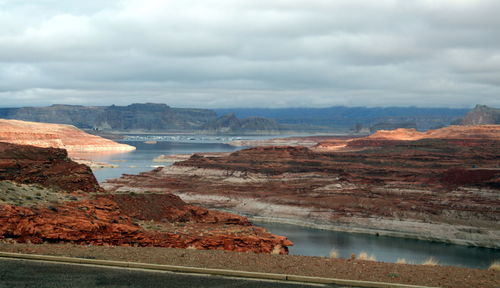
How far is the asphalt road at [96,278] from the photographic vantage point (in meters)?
15.9

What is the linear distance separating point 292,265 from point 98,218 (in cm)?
1058

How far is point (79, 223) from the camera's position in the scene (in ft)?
75.9

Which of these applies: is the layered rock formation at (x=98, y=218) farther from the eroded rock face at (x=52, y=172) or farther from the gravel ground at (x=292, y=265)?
the gravel ground at (x=292, y=265)

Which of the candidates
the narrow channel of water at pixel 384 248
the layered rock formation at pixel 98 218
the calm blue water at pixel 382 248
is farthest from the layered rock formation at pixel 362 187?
the layered rock formation at pixel 98 218

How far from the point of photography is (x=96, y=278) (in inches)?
646

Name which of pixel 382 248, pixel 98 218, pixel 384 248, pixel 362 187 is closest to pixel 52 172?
pixel 98 218

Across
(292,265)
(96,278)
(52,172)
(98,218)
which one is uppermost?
(52,172)

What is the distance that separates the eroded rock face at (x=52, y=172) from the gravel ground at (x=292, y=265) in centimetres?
1523

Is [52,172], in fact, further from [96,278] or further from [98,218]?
[96,278]

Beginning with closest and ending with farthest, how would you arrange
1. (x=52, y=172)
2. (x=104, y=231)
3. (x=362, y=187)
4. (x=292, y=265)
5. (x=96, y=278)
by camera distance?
(x=96, y=278) < (x=292, y=265) < (x=104, y=231) < (x=52, y=172) < (x=362, y=187)

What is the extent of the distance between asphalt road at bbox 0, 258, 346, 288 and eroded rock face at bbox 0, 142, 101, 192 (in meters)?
17.6

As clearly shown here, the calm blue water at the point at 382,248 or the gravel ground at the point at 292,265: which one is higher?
the gravel ground at the point at 292,265

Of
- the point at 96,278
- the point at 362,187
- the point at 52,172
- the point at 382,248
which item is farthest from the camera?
the point at 362,187

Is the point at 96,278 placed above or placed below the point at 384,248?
above
